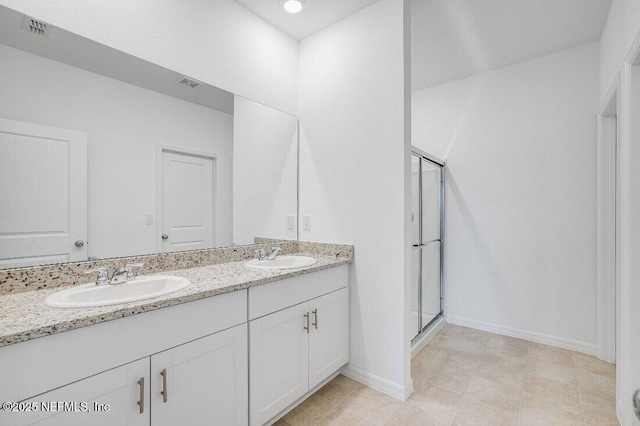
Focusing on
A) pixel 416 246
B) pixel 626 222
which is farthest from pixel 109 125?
pixel 626 222

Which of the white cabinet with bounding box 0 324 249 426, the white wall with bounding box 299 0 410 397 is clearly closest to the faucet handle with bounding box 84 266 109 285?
the white cabinet with bounding box 0 324 249 426

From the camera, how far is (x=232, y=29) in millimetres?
2045

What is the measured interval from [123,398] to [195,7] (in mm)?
2019

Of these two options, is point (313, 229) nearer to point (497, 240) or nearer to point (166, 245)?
point (166, 245)

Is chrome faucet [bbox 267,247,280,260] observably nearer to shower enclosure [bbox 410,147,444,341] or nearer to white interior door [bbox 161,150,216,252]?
white interior door [bbox 161,150,216,252]

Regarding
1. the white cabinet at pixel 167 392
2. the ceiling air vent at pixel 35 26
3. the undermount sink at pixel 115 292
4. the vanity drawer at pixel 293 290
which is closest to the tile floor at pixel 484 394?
the white cabinet at pixel 167 392

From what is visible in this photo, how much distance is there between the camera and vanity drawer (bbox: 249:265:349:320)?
5.02ft

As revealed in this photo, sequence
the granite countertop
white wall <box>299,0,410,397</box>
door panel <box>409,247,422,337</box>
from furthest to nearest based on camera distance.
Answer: door panel <box>409,247,422,337</box>, white wall <box>299,0,410,397</box>, the granite countertop

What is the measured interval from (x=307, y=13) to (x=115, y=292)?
2.13 m

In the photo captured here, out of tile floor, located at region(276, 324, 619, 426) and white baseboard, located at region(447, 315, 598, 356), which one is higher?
white baseboard, located at region(447, 315, 598, 356)

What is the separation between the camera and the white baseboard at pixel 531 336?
8.39 ft

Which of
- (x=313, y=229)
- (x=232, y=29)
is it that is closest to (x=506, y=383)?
(x=313, y=229)

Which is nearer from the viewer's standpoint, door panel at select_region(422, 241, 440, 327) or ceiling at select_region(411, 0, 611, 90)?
ceiling at select_region(411, 0, 611, 90)

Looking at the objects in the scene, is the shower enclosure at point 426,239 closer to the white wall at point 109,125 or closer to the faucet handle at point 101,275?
the white wall at point 109,125
